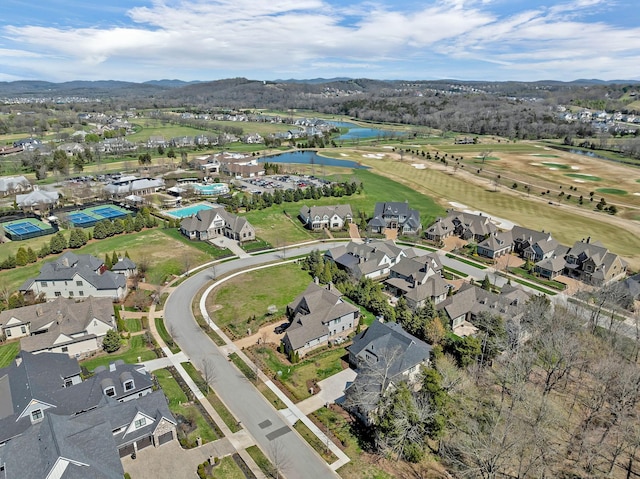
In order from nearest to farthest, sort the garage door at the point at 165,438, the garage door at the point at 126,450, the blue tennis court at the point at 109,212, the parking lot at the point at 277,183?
the garage door at the point at 126,450
the garage door at the point at 165,438
the blue tennis court at the point at 109,212
the parking lot at the point at 277,183

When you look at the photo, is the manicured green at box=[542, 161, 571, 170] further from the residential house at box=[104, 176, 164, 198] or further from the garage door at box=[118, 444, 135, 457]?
the garage door at box=[118, 444, 135, 457]

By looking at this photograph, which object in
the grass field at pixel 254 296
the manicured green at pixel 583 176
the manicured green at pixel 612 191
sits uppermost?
the manicured green at pixel 583 176

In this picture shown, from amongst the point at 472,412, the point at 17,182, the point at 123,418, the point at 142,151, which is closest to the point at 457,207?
the point at 472,412

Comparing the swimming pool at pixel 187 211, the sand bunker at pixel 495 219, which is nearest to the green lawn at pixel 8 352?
the swimming pool at pixel 187 211

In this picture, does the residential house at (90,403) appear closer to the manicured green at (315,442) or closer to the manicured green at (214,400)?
the manicured green at (214,400)

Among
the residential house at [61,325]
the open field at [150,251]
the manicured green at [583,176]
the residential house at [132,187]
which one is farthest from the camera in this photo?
the manicured green at [583,176]

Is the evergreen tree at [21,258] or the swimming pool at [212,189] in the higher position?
the swimming pool at [212,189]
